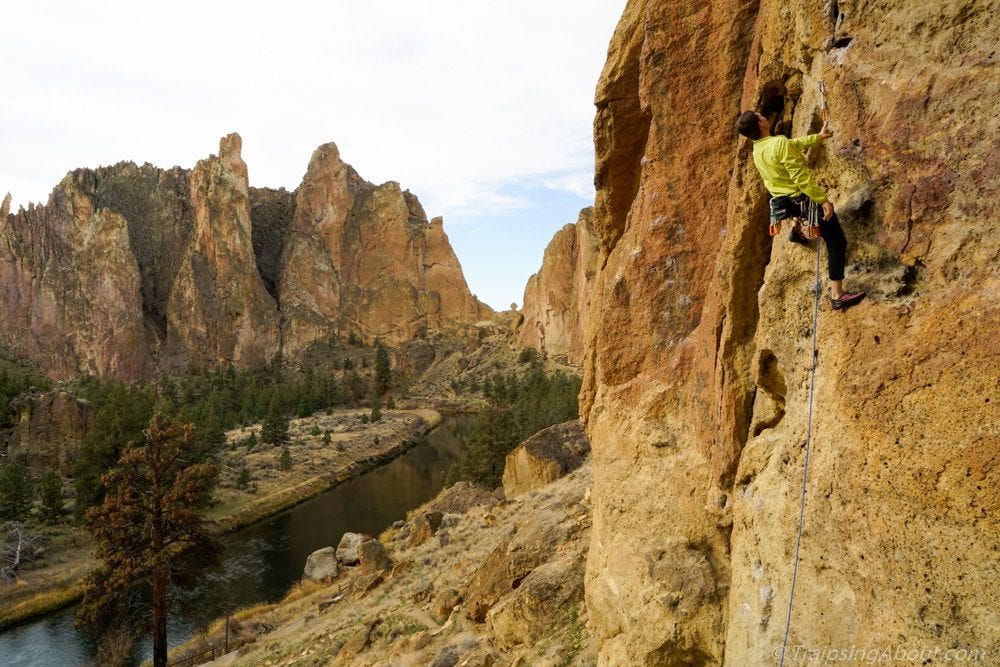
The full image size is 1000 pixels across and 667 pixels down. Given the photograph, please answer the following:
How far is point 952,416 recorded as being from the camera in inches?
144

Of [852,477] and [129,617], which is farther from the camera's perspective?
[129,617]

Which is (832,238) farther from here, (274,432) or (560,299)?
(560,299)

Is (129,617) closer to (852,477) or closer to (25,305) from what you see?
(852,477)

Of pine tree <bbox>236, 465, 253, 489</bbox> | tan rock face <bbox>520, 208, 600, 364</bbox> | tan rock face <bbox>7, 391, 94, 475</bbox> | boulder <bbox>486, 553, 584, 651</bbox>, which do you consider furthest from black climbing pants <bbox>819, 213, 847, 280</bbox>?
tan rock face <bbox>520, 208, 600, 364</bbox>

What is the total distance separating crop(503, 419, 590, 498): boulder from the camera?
27047 millimetres

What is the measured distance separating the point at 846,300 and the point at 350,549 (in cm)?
2960

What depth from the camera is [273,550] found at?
35719mm

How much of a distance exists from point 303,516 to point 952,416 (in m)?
43.3

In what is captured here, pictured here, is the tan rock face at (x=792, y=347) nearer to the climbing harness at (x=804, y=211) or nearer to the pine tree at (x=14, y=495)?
the climbing harness at (x=804, y=211)

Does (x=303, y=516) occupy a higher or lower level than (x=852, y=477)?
lower

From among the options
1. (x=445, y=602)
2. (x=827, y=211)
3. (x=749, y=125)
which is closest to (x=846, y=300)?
(x=827, y=211)

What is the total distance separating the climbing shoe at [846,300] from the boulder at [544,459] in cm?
2294

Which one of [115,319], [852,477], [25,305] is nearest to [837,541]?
[852,477]

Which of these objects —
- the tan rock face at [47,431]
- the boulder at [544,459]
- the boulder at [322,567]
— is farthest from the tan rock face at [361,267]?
the boulder at [544,459]
